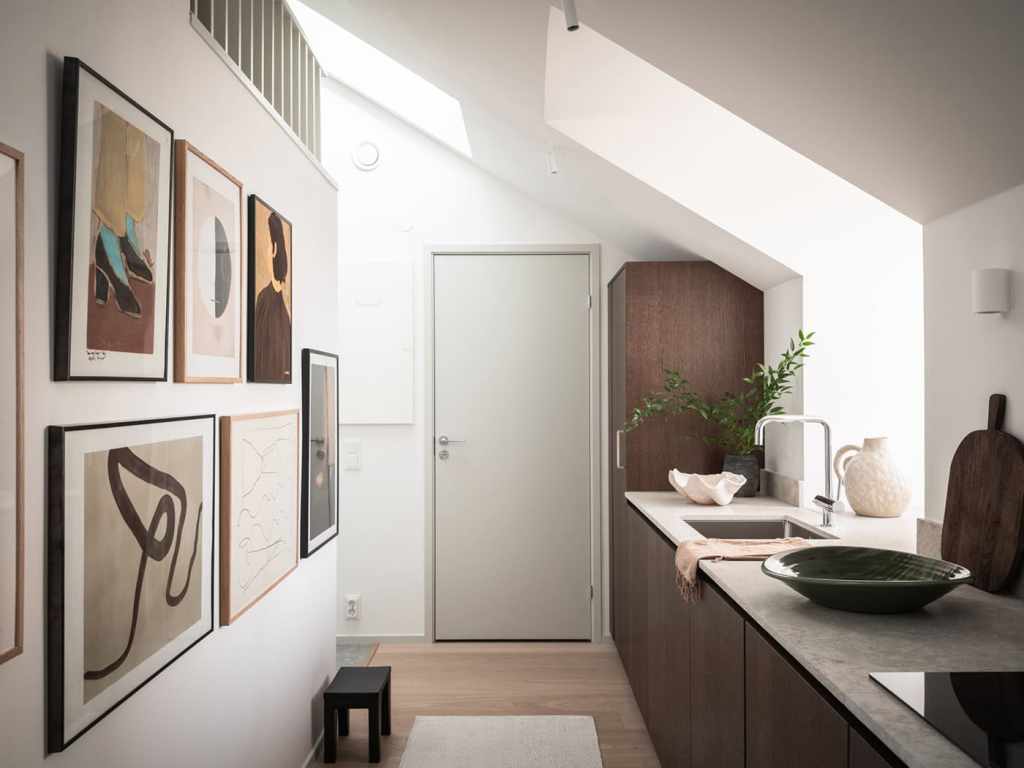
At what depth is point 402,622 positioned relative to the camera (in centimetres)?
408

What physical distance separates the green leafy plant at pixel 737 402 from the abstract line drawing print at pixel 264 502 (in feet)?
5.21

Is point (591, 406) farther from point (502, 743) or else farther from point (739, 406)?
point (502, 743)

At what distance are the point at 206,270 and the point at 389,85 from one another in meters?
2.32

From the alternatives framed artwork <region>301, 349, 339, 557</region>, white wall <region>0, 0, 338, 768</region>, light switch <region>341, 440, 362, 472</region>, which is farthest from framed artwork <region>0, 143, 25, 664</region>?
light switch <region>341, 440, 362, 472</region>

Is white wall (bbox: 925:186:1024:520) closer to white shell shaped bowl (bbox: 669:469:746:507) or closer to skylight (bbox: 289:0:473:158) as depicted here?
white shell shaped bowl (bbox: 669:469:746:507)

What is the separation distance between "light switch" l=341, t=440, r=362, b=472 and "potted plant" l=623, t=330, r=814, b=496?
1.44 meters

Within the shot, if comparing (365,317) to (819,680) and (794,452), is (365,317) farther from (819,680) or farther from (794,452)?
(819,680)

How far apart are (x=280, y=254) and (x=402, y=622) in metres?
2.44

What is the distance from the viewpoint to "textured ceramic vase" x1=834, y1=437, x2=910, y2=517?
8.61 ft

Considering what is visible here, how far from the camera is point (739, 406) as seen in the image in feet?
10.7

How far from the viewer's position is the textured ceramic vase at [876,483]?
2.62 meters

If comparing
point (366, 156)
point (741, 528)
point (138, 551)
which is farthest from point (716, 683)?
point (366, 156)

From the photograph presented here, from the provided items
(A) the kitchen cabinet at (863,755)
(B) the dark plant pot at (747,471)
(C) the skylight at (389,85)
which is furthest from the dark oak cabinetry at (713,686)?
(C) the skylight at (389,85)

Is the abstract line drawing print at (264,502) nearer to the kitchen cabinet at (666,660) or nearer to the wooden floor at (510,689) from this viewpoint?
the wooden floor at (510,689)
